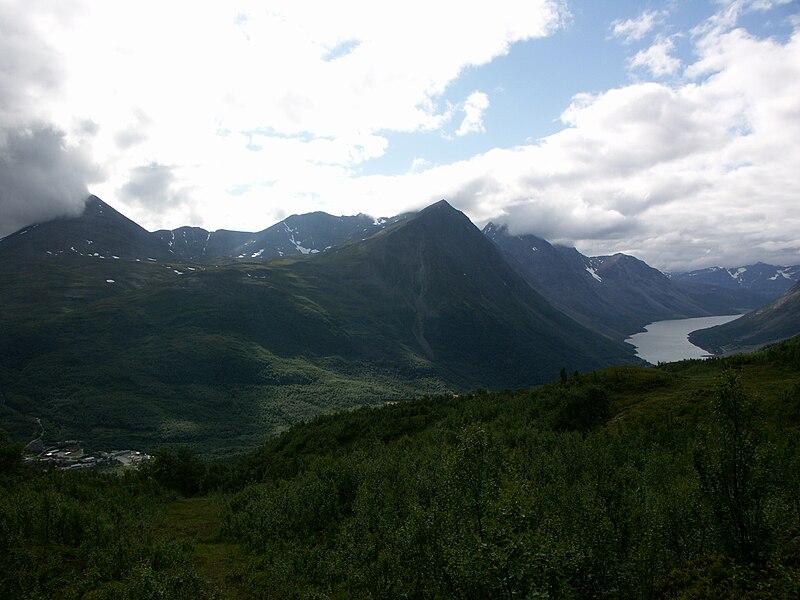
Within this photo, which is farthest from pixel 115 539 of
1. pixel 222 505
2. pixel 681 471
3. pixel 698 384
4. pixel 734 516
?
pixel 698 384

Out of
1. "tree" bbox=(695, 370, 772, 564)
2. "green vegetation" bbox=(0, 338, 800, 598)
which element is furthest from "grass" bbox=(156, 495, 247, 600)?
"tree" bbox=(695, 370, 772, 564)

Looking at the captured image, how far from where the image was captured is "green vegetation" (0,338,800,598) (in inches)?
829

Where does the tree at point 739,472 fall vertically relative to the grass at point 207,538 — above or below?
above

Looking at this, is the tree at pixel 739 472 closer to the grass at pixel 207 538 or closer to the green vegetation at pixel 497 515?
the green vegetation at pixel 497 515

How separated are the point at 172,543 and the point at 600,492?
49416mm

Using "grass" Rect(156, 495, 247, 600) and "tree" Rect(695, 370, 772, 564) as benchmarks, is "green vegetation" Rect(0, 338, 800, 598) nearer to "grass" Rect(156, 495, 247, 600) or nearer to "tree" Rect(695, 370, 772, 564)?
"tree" Rect(695, 370, 772, 564)

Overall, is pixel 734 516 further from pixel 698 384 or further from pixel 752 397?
pixel 698 384

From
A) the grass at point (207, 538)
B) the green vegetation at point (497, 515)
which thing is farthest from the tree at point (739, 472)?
the grass at point (207, 538)

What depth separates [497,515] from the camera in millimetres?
18938

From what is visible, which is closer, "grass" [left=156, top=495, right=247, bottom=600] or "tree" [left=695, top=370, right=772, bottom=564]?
"tree" [left=695, top=370, right=772, bottom=564]

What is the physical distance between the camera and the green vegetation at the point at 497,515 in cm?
2106

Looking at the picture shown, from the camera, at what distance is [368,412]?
128875mm

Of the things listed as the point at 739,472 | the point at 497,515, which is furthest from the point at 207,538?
the point at 739,472

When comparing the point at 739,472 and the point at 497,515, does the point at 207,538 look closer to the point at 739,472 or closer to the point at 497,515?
the point at 497,515
